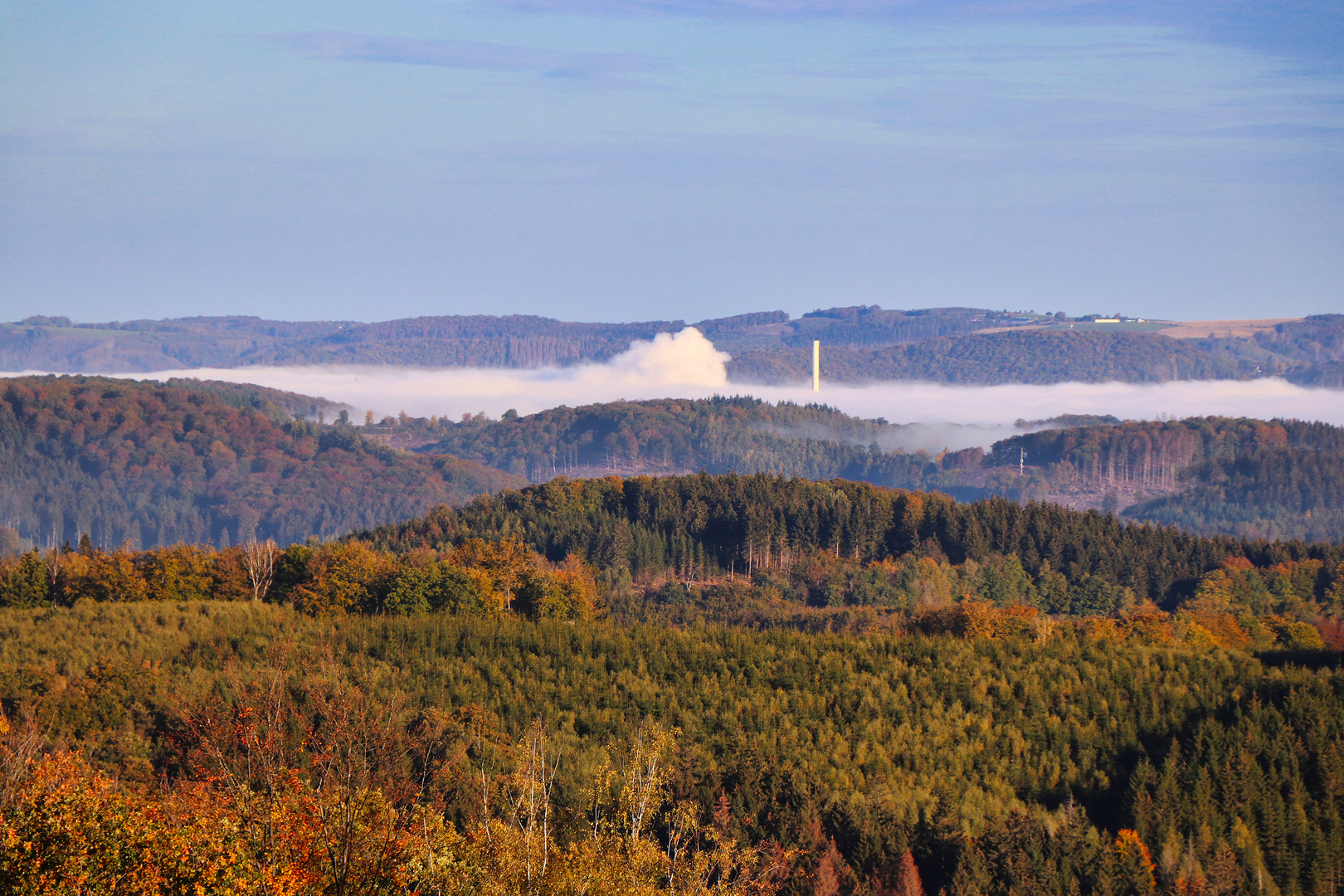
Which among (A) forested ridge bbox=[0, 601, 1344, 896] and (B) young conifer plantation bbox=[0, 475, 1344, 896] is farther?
(A) forested ridge bbox=[0, 601, 1344, 896]

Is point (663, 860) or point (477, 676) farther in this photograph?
point (477, 676)

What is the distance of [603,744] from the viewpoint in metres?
96.2

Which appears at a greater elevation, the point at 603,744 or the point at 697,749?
the point at 697,749

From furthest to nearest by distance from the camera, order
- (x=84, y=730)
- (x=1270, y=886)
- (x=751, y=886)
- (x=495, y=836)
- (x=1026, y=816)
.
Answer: (x=84, y=730) → (x=1026, y=816) → (x=1270, y=886) → (x=751, y=886) → (x=495, y=836)

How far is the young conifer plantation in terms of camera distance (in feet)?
129

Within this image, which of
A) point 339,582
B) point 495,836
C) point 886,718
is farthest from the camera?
point 339,582

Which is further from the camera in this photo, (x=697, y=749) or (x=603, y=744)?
(x=603, y=744)

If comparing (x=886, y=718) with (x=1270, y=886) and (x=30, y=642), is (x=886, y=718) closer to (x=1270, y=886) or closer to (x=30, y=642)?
(x=1270, y=886)

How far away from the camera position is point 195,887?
3244cm

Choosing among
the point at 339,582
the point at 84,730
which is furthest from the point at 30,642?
the point at 339,582

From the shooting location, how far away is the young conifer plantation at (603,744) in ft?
129

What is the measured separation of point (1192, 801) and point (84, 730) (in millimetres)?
75957

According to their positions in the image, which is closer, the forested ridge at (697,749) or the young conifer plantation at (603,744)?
the young conifer plantation at (603,744)

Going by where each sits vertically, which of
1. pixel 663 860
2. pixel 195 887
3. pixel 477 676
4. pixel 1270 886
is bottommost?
pixel 1270 886
